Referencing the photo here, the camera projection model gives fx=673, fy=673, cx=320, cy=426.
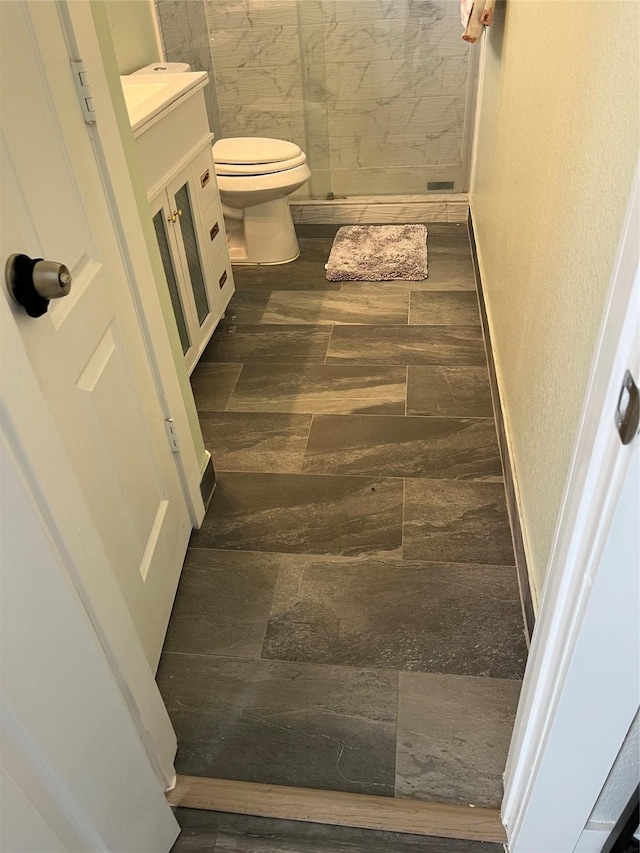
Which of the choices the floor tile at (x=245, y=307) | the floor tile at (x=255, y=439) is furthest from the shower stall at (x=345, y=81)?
the floor tile at (x=255, y=439)

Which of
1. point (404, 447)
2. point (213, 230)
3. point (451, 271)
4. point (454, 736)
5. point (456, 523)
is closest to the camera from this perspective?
point (454, 736)

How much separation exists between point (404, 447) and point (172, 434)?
772mm

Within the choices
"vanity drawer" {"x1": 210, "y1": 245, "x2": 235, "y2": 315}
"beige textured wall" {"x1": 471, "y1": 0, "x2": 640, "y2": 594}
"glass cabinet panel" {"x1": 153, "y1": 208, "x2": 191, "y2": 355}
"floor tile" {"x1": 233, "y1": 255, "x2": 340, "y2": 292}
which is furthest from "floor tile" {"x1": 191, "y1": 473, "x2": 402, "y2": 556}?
"floor tile" {"x1": 233, "y1": 255, "x2": 340, "y2": 292}

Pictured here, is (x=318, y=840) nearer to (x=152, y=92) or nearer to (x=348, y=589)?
(x=348, y=589)

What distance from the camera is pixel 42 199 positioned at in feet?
3.36

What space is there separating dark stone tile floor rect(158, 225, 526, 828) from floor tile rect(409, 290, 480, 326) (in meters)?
0.08

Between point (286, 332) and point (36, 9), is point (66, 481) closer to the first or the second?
point (36, 9)

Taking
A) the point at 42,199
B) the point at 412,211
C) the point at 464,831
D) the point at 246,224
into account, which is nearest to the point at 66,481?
the point at 42,199

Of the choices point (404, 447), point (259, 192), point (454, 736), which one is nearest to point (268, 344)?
point (259, 192)

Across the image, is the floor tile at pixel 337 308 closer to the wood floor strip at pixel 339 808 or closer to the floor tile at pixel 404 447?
the floor tile at pixel 404 447

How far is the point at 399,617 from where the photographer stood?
5.15 ft

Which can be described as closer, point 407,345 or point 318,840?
point 318,840

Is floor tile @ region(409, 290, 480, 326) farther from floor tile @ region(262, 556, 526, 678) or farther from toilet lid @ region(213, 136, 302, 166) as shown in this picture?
floor tile @ region(262, 556, 526, 678)

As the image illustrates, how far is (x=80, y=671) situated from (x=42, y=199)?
0.69m
